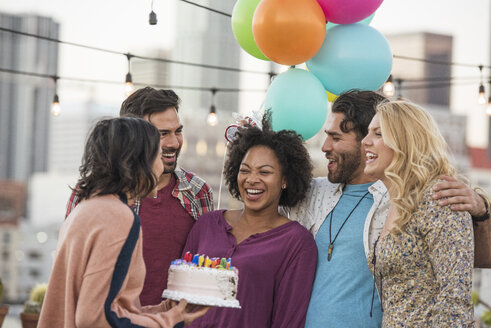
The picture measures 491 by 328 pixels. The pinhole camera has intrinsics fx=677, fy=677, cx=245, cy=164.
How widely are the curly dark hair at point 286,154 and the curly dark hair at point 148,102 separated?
42cm

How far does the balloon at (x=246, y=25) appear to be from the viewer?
4.20 metres

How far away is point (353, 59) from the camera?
3.76m

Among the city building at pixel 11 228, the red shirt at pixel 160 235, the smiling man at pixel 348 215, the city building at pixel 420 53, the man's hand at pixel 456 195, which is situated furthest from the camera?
the city building at pixel 11 228

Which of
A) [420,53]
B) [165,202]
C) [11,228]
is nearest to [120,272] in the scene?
[165,202]

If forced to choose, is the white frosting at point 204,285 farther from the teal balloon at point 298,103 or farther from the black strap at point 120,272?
the teal balloon at point 298,103

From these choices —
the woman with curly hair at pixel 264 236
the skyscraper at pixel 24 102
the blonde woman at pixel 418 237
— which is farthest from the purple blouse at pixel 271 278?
the skyscraper at pixel 24 102

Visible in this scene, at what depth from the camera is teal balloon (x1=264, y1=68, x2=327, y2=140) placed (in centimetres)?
389

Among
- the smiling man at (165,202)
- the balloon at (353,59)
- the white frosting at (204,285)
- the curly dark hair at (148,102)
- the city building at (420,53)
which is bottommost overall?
the white frosting at (204,285)

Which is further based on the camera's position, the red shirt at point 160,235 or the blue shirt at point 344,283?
the red shirt at point 160,235

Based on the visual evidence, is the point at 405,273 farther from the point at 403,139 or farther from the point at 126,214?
the point at 126,214

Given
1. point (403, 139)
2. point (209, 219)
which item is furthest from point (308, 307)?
point (403, 139)

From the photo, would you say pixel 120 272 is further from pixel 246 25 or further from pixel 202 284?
pixel 246 25

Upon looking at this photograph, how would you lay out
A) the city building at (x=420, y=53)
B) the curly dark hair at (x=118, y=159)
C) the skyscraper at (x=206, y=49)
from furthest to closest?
the skyscraper at (x=206, y=49), the city building at (x=420, y=53), the curly dark hair at (x=118, y=159)

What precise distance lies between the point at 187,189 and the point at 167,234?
28 cm
